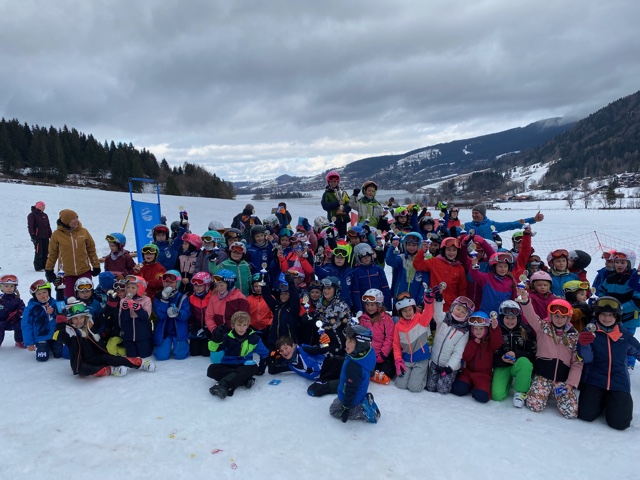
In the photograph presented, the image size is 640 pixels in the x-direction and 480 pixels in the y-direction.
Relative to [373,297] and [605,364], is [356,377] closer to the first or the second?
[373,297]

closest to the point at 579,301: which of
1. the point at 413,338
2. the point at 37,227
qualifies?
the point at 413,338

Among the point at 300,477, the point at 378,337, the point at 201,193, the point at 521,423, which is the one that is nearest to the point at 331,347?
the point at 378,337

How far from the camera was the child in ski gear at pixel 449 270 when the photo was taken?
5.92m

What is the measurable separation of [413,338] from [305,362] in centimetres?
152

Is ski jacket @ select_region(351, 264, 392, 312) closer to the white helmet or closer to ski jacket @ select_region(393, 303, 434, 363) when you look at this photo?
the white helmet

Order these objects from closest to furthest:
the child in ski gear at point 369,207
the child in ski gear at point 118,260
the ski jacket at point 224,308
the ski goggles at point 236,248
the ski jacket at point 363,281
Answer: the ski jacket at point 224,308
the ski jacket at point 363,281
the ski goggles at point 236,248
the child in ski gear at point 118,260
the child in ski gear at point 369,207

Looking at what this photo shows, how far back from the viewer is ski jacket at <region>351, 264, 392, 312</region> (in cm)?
621

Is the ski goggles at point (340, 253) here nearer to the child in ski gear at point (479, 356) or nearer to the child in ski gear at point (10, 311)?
the child in ski gear at point (479, 356)

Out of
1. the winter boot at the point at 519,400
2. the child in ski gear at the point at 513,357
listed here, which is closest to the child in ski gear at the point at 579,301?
the child in ski gear at the point at 513,357

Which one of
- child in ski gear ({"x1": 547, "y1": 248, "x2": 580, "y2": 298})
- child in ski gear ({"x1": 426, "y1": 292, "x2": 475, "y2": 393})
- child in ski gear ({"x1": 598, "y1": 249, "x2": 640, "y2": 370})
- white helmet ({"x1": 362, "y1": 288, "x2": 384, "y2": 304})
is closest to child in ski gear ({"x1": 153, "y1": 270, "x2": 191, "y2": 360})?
white helmet ({"x1": 362, "y1": 288, "x2": 384, "y2": 304})

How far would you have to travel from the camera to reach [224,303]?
5773mm

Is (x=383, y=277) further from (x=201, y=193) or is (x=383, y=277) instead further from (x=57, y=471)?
(x=201, y=193)

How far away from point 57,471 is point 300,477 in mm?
2105

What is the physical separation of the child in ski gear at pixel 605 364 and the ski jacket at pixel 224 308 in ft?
14.5
